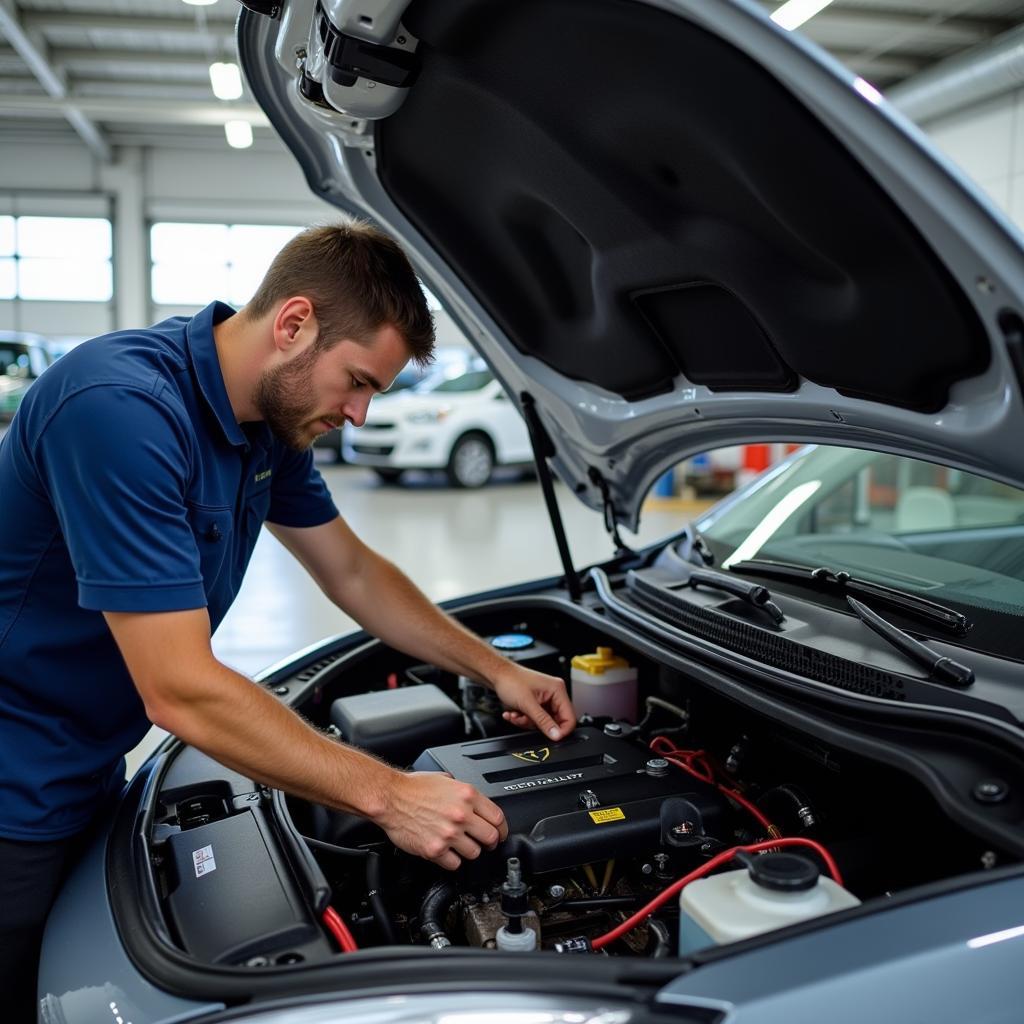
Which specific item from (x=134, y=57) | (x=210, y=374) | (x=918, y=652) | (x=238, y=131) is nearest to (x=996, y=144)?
(x=238, y=131)

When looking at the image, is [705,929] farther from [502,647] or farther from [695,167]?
[502,647]

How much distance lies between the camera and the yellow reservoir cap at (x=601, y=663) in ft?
6.02

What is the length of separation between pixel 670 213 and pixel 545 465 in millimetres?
788

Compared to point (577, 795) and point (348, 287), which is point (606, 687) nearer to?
point (577, 795)

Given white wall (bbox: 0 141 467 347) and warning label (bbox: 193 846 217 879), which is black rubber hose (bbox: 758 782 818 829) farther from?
white wall (bbox: 0 141 467 347)

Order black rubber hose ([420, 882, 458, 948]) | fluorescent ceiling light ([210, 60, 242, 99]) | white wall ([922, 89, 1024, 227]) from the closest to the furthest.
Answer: black rubber hose ([420, 882, 458, 948]), fluorescent ceiling light ([210, 60, 242, 99]), white wall ([922, 89, 1024, 227])

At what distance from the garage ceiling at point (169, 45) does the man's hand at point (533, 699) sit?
7.64 meters

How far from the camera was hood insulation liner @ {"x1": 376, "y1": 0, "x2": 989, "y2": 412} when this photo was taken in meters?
1.07

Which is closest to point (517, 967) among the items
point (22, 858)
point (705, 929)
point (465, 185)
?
point (705, 929)

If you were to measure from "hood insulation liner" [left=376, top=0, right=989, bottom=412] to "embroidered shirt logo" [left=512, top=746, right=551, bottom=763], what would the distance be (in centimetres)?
68

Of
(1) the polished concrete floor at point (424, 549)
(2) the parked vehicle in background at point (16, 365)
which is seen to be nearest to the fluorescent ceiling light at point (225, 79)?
(1) the polished concrete floor at point (424, 549)

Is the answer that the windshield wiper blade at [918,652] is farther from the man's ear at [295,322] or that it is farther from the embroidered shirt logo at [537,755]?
the man's ear at [295,322]

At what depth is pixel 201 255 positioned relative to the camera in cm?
1538

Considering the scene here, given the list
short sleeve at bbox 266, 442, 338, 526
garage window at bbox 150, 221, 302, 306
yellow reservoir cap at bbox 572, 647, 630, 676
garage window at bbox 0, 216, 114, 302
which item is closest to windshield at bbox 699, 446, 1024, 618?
yellow reservoir cap at bbox 572, 647, 630, 676
